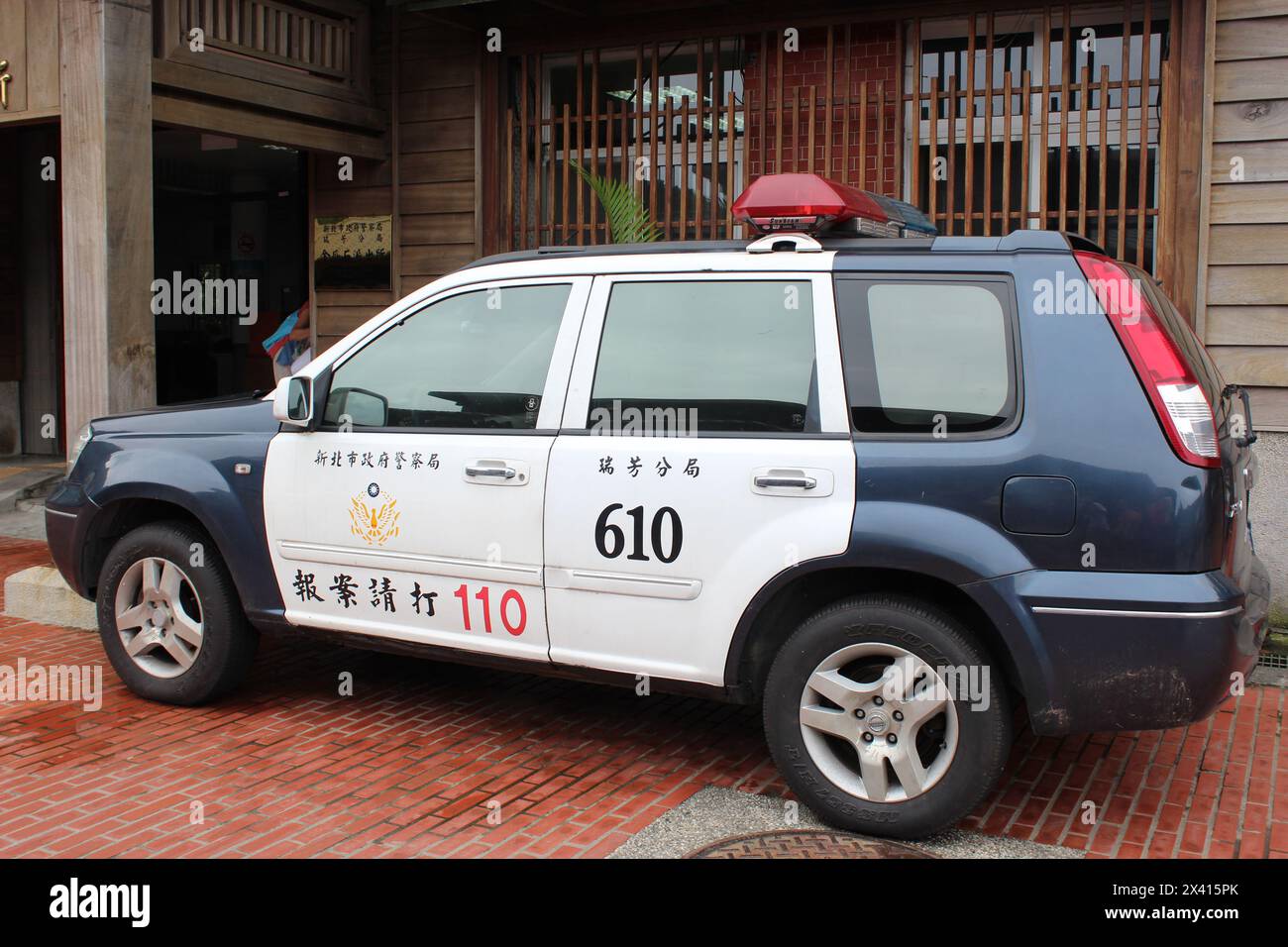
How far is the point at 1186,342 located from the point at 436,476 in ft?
8.70

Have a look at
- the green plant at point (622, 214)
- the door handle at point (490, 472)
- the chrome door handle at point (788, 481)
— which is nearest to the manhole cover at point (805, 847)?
the chrome door handle at point (788, 481)

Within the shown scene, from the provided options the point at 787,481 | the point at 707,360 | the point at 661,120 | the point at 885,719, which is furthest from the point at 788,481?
the point at 661,120

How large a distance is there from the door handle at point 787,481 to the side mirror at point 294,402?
1.92 metres

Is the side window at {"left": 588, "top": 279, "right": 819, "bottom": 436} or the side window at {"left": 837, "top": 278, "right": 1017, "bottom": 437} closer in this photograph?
the side window at {"left": 837, "top": 278, "right": 1017, "bottom": 437}

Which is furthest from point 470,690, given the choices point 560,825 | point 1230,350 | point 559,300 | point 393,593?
point 1230,350

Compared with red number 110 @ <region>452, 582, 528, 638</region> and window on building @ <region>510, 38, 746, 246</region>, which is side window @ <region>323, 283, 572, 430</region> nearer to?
red number 110 @ <region>452, 582, 528, 638</region>

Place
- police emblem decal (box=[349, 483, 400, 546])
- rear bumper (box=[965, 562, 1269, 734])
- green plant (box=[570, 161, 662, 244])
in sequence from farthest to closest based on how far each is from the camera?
1. green plant (box=[570, 161, 662, 244])
2. police emblem decal (box=[349, 483, 400, 546])
3. rear bumper (box=[965, 562, 1269, 734])

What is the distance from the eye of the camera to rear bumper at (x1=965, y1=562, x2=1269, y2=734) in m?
3.58

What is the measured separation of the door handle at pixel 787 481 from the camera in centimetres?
396

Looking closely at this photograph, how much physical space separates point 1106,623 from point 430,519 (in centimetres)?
239

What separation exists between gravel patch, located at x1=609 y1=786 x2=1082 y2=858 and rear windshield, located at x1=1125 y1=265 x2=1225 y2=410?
5.07 feet
